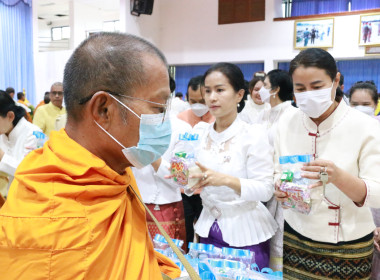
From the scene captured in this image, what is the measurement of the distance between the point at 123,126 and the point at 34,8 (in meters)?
10.8

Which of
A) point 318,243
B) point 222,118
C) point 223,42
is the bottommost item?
point 318,243

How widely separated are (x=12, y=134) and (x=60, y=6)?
10.7 meters

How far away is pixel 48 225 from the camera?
2.59 ft

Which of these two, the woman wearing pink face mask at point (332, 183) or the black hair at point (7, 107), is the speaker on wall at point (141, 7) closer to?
the black hair at point (7, 107)

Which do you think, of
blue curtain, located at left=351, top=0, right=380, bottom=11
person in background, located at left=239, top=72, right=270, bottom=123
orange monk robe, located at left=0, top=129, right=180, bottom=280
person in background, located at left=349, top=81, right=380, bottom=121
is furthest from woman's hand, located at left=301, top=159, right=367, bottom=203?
blue curtain, located at left=351, top=0, right=380, bottom=11

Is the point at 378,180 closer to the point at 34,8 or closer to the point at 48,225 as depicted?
the point at 48,225

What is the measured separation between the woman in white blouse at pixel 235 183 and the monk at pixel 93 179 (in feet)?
2.67

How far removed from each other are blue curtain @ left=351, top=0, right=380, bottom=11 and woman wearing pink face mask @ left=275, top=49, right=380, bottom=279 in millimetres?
8171

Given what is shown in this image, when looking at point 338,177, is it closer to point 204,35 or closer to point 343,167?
point 343,167

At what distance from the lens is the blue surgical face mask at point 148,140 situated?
39.3 inches

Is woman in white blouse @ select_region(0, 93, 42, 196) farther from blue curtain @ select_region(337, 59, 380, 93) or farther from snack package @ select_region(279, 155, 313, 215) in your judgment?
blue curtain @ select_region(337, 59, 380, 93)

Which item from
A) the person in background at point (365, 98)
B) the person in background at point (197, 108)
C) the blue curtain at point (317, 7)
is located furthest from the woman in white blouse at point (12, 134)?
the blue curtain at point (317, 7)

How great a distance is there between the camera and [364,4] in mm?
8578

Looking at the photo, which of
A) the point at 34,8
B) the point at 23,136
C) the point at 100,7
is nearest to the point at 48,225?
the point at 23,136
